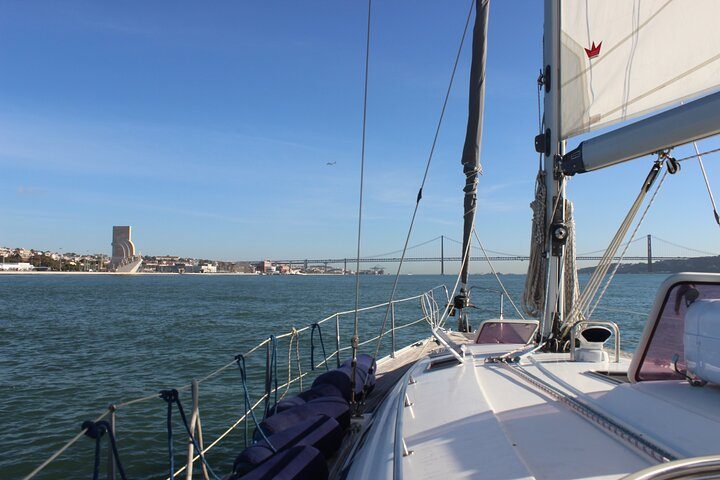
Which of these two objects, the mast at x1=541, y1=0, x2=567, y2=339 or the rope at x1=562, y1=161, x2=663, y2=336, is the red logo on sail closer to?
the mast at x1=541, y1=0, x2=567, y2=339

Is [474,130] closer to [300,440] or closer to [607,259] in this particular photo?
[607,259]

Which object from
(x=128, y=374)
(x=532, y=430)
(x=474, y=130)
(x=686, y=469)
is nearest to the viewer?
(x=686, y=469)

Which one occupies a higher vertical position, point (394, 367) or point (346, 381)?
point (346, 381)

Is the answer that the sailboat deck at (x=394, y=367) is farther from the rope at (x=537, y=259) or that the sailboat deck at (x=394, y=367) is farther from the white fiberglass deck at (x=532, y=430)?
the white fiberglass deck at (x=532, y=430)

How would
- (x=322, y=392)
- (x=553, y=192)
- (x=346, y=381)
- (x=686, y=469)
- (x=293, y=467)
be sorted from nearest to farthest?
(x=686, y=469), (x=293, y=467), (x=553, y=192), (x=322, y=392), (x=346, y=381)

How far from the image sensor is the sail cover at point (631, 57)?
414cm

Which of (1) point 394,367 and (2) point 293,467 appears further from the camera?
(1) point 394,367

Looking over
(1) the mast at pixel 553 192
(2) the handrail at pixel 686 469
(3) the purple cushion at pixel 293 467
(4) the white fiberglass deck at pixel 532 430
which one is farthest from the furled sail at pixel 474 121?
(2) the handrail at pixel 686 469

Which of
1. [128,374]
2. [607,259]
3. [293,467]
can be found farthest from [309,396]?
[128,374]

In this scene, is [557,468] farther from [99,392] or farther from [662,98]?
[99,392]

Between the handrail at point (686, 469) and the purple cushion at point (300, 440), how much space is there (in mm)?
3134

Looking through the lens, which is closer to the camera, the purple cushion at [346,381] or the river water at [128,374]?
the purple cushion at [346,381]

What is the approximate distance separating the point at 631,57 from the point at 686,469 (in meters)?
4.33

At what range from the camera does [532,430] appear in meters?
2.80
